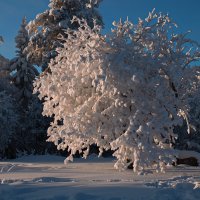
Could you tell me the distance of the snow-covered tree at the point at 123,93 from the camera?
15258 millimetres

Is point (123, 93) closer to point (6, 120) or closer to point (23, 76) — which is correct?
point (6, 120)

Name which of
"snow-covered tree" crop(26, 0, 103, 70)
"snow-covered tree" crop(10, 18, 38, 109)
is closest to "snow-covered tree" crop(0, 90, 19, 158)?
"snow-covered tree" crop(26, 0, 103, 70)

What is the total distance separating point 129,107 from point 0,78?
77.1 feet

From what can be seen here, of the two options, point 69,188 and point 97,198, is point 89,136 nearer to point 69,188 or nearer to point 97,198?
point 69,188

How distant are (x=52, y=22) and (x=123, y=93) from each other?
1941 cm

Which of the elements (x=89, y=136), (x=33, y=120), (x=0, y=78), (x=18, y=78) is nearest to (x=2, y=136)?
(x=33, y=120)

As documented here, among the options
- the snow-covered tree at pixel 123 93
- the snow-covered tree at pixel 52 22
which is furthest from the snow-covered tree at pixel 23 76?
the snow-covered tree at pixel 123 93

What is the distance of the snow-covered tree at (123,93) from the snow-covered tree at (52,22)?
1522 centimetres

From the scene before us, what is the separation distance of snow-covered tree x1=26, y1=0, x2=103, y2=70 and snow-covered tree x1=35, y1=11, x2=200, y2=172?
1522 centimetres

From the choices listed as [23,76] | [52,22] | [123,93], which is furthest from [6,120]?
[123,93]

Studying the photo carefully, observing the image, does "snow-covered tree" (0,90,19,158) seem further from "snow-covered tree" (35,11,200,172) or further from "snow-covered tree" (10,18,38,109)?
"snow-covered tree" (35,11,200,172)

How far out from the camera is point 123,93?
16328 mm

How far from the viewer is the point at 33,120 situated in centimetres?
3628

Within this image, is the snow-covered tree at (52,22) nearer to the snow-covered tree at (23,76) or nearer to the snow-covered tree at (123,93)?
the snow-covered tree at (23,76)
